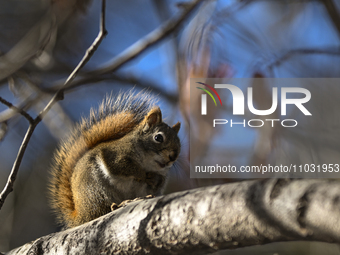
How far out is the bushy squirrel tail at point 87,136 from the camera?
1.48 metres

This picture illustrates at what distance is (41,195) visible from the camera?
98.4 inches

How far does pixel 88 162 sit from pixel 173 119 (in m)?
0.60

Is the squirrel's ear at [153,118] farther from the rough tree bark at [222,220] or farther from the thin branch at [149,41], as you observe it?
the rough tree bark at [222,220]

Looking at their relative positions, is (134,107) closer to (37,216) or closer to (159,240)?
(159,240)

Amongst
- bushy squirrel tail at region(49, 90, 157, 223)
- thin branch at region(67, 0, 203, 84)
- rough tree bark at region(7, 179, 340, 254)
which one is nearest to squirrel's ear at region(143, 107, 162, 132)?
bushy squirrel tail at region(49, 90, 157, 223)

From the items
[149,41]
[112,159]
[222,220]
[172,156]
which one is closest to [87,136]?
[112,159]

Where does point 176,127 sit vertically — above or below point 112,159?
above

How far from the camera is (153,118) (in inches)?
57.9

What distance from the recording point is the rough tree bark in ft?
1.65

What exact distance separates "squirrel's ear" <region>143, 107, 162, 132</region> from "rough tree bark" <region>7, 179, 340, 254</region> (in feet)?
2.01

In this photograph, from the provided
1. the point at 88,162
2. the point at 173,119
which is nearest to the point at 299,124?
the point at 173,119

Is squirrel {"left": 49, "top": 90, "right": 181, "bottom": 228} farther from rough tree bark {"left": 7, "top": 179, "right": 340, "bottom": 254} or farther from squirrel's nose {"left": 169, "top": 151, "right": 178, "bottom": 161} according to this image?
rough tree bark {"left": 7, "top": 179, "right": 340, "bottom": 254}

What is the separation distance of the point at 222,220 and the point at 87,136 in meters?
0.99

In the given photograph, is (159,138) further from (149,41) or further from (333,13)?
(333,13)
